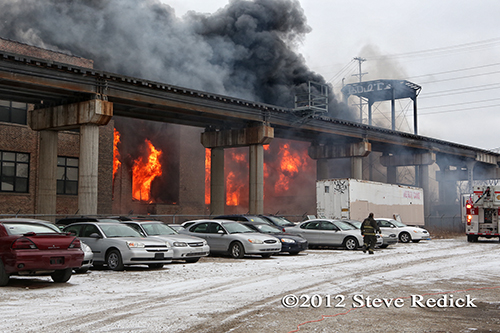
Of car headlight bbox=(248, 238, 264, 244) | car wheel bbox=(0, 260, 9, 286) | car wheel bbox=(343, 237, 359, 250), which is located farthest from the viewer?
car wheel bbox=(343, 237, 359, 250)

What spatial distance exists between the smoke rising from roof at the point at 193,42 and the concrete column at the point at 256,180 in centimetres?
1362

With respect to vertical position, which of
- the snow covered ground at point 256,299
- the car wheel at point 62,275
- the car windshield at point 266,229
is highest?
the car windshield at point 266,229

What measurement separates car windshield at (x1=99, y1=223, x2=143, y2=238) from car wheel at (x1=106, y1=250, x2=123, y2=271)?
1.94 feet

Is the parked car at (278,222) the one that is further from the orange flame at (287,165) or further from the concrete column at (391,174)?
the orange flame at (287,165)

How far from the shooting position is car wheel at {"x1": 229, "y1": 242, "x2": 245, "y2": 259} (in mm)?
18953

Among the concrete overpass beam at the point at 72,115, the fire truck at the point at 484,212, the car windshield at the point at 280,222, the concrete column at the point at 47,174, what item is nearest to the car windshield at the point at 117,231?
the car windshield at the point at 280,222

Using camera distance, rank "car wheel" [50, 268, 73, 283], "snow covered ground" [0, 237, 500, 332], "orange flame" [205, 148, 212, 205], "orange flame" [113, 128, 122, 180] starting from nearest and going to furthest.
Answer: "snow covered ground" [0, 237, 500, 332], "car wheel" [50, 268, 73, 283], "orange flame" [113, 128, 122, 180], "orange flame" [205, 148, 212, 205]

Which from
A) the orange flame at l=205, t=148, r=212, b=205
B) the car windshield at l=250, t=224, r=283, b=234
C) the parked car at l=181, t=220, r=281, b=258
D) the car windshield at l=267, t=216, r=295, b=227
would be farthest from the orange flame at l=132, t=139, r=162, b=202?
the parked car at l=181, t=220, r=281, b=258

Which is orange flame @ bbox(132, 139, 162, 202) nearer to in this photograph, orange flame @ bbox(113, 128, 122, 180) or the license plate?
orange flame @ bbox(113, 128, 122, 180)

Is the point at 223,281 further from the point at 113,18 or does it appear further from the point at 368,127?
the point at 113,18

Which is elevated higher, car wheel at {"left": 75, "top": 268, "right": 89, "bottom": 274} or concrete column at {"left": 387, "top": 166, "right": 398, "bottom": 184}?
concrete column at {"left": 387, "top": 166, "right": 398, "bottom": 184}

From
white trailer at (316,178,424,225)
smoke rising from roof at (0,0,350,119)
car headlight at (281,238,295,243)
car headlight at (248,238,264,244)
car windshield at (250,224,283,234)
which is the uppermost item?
smoke rising from roof at (0,0,350,119)

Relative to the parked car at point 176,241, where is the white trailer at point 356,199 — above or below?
above

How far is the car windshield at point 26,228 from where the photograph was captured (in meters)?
11.8
